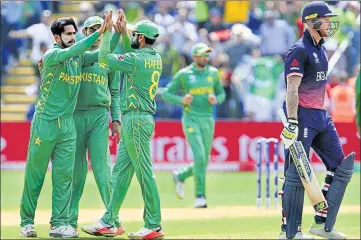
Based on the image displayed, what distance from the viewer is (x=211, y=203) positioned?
17.3 metres

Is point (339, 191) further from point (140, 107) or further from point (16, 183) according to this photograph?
point (16, 183)

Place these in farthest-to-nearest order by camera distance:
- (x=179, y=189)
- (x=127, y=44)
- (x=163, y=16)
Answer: (x=163, y=16), (x=179, y=189), (x=127, y=44)

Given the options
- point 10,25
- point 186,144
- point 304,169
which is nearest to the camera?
Answer: point 304,169

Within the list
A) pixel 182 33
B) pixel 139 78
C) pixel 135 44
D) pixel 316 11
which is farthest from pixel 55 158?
pixel 182 33

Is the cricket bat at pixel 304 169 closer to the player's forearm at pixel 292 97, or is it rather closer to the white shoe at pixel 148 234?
the player's forearm at pixel 292 97

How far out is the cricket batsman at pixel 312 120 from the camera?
1120cm

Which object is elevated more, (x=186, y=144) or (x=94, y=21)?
(x=94, y=21)

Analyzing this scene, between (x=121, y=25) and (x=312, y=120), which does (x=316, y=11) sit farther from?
(x=121, y=25)

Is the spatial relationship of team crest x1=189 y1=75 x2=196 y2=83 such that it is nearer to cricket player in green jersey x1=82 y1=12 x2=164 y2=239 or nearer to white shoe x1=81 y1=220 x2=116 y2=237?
cricket player in green jersey x1=82 y1=12 x2=164 y2=239

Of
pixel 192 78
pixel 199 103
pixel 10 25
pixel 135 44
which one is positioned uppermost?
pixel 10 25

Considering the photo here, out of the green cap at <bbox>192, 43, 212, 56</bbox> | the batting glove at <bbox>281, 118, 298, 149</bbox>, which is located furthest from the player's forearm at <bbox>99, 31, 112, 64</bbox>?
the green cap at <bbox>192, 43, 212, 56</bbox>

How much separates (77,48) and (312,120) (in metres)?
2.56

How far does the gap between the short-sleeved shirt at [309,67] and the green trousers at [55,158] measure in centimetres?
248

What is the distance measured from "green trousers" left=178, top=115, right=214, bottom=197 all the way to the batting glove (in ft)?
18.3
